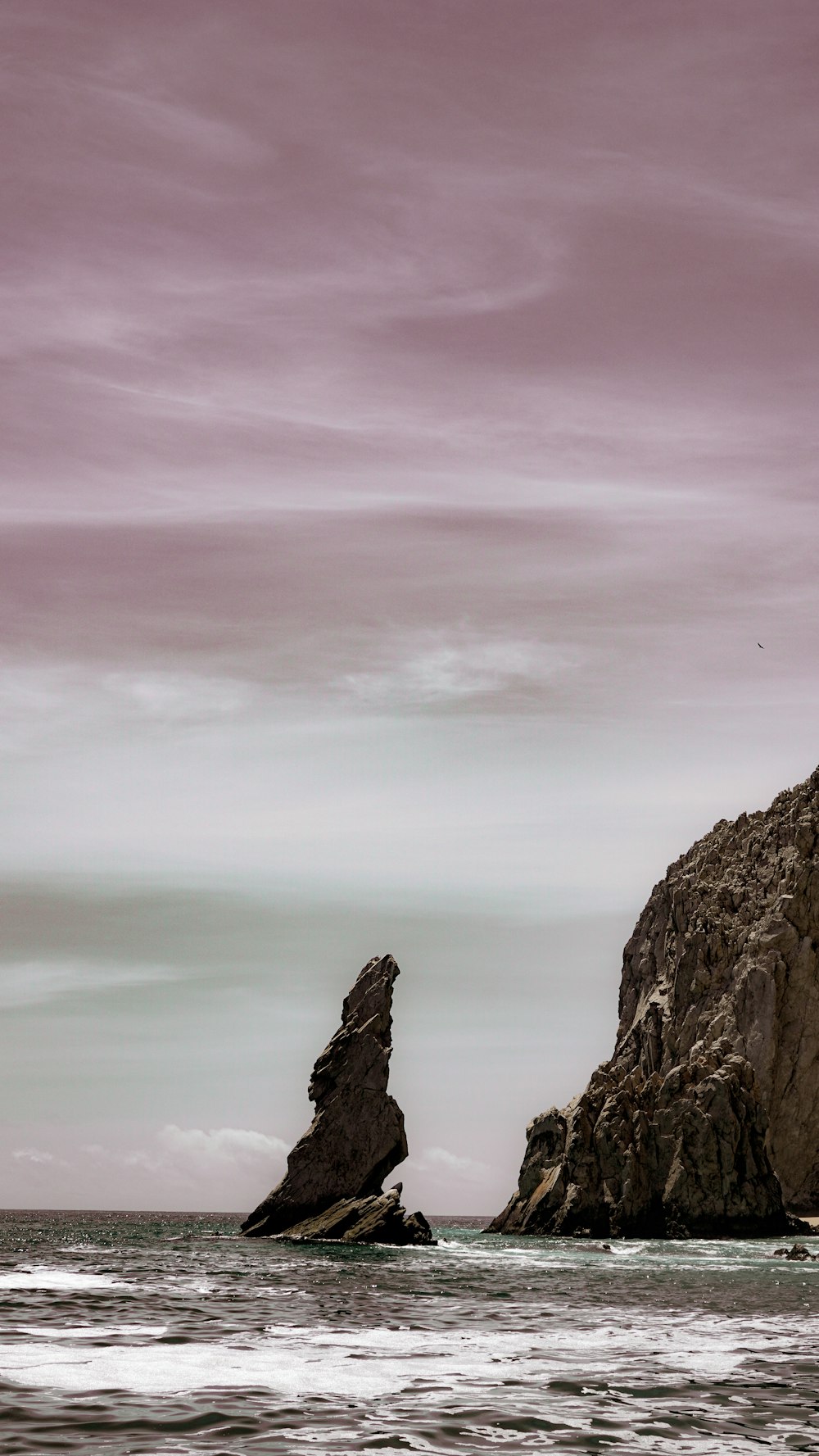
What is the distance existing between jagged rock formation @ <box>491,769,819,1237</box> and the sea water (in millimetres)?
58034

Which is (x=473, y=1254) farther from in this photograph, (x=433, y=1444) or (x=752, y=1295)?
(x=433, y=1444)

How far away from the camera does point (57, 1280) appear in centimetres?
5175

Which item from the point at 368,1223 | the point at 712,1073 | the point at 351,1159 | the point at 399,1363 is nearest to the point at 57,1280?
the point at 399,1363

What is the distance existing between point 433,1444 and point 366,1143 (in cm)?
7846

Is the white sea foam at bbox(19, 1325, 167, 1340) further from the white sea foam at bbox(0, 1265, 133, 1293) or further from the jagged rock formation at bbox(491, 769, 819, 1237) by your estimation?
the jagged rock formation at bbox(491, 769, 819, 1237)

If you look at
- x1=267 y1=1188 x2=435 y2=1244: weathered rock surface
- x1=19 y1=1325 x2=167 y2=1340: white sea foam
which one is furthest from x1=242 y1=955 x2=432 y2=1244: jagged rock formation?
x1=19 y1=1325 x2=167 y2=1340: white sea foam

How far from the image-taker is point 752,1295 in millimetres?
50938

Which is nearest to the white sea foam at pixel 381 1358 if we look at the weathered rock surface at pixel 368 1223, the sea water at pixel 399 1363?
the sea water at pixel 399 1363

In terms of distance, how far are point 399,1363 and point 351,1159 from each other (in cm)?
6897

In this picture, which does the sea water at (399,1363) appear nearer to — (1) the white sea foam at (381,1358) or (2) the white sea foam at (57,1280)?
(1) the white sea foam at (381,1358)

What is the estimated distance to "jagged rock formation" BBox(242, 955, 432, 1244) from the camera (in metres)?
90.6

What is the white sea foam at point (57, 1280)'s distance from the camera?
4797 centimetres

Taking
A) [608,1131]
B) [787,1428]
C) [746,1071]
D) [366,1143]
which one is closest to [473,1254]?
[366,1143]

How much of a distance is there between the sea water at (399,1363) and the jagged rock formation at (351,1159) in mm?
33343
